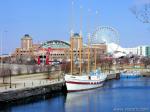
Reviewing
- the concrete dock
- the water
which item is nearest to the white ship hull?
the concrete dock

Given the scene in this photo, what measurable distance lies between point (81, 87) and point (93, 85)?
4.45m

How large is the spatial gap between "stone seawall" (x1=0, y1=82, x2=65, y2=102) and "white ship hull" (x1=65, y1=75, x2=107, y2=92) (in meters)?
1.35

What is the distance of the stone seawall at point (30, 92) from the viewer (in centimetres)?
3893

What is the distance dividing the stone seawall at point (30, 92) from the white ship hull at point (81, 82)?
1.35 m

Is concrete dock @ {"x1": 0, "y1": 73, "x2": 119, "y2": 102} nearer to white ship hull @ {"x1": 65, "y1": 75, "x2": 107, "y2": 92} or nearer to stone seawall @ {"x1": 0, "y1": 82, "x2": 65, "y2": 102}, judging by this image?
stone seawall @ {"x1": 0, "y1": 82, "x2": 65, "y2": 102}

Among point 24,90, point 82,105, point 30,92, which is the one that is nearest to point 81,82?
point 30,92

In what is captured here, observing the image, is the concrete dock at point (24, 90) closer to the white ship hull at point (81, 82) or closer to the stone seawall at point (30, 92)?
the stone seawall at point (30, 92)

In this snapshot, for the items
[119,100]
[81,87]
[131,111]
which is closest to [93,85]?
[81,87]

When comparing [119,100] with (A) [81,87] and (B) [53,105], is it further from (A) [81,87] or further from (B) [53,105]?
(A) [81,87]

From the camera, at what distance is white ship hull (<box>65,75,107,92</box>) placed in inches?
2201

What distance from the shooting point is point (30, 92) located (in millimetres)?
44938

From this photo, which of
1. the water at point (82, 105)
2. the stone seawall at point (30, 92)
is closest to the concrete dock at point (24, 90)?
the stone seawall at point (30, 92)

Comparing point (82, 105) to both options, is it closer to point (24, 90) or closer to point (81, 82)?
point (24, 90)

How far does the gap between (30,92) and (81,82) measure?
1447cm
